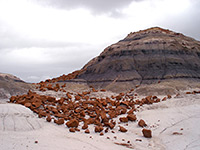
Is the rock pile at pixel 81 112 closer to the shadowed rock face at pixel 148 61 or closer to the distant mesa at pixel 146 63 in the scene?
the distant mesa at pixel 146 63

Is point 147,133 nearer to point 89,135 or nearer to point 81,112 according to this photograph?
point 89,135

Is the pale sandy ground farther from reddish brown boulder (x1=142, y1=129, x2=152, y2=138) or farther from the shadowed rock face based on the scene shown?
the shadowed rock face

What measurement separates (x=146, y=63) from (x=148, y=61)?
0.64 m

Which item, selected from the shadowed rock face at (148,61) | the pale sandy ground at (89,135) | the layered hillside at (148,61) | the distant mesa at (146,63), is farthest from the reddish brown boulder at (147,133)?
the shadowed rock face at (148,61)

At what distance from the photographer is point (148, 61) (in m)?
38.7

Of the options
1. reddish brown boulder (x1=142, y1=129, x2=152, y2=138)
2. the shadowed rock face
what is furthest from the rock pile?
the shadowed rock face

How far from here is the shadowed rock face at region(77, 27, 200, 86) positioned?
35812 mm

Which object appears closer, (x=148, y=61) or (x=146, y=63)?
(x=146, y=63)

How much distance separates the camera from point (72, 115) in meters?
17.4

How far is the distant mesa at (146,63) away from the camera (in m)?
34.9

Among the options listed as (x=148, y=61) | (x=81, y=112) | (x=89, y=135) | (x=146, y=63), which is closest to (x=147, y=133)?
(x=89, y=135)

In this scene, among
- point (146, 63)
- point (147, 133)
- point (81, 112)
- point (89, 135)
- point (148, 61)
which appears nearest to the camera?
point (89, 135)

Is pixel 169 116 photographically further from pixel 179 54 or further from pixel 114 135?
pixel 179 54

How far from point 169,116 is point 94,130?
7.15 m
